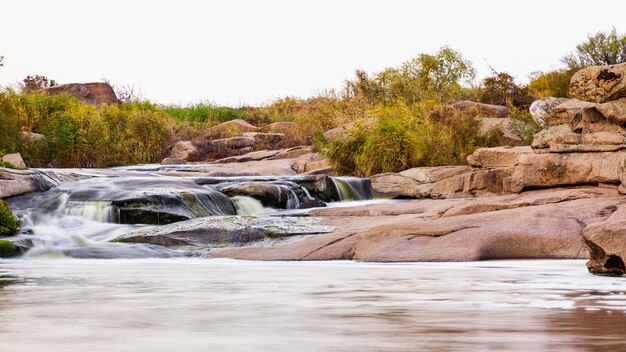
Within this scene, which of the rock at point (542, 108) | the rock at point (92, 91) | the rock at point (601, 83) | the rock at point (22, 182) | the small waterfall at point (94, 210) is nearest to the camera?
the small waterfall at point (94, 210)

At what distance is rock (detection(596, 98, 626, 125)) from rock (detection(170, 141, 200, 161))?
50.0ft

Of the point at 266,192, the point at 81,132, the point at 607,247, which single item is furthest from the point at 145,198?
the point at 81,132

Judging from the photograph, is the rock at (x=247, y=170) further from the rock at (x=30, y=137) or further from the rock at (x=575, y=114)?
the rock at (x=575, y=114)

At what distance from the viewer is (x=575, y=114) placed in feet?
57.7

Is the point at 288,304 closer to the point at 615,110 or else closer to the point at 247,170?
the point at 615,110

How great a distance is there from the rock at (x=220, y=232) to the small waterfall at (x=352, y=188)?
17.5ft

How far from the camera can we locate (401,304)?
6.78 meters

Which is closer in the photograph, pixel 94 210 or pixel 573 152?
pixel 94 210

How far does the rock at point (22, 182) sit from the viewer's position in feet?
56.5

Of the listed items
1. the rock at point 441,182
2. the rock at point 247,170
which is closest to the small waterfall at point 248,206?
the rock at point 441,182

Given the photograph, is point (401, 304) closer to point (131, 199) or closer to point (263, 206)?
point (131, 199)

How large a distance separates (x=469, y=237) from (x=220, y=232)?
4134 millimetres

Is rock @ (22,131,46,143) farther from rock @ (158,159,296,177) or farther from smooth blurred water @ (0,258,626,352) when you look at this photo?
smooth blurred water @ (0,258,626,352)

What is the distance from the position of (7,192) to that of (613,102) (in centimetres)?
1067
